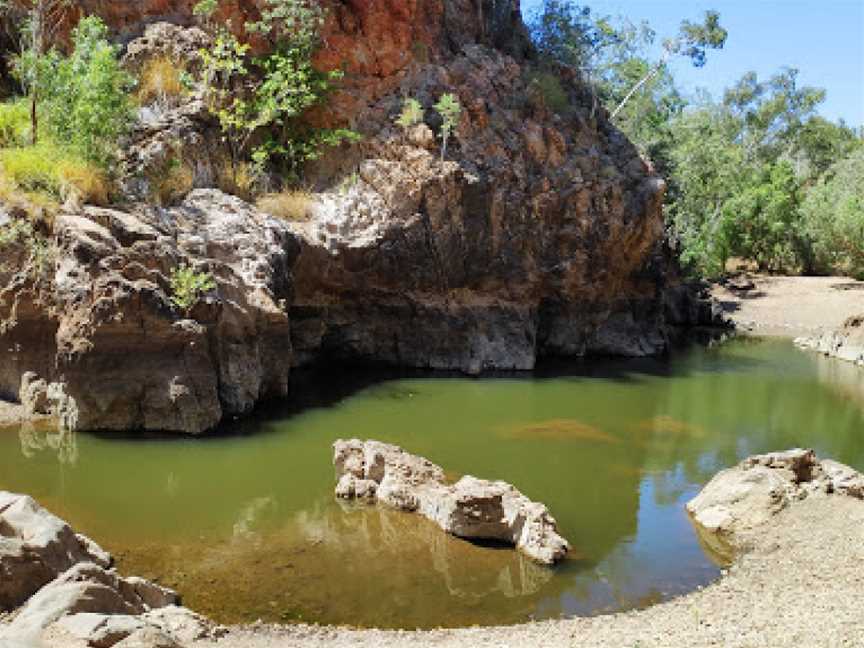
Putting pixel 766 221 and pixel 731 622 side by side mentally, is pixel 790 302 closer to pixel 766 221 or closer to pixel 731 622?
pixel 766 221

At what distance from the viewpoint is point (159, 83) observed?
75.2 feet

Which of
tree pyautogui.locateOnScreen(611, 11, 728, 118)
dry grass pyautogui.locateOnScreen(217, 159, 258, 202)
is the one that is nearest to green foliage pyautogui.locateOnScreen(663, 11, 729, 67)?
tree pyautogui.locateOnScreen(611, 11, 728, 118)

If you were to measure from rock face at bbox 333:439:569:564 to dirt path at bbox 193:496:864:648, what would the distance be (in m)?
2.07

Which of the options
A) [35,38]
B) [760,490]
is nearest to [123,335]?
[35,38]

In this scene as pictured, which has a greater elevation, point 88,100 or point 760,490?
point 88,100

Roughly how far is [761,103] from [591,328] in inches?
1606

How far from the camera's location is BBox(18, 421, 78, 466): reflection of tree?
15578mm

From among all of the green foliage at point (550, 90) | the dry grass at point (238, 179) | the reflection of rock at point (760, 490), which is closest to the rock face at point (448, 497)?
the reflection of rock at point (760, 490)

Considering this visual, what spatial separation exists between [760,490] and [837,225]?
44.0 m

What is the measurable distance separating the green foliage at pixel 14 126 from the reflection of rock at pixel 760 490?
1612cm

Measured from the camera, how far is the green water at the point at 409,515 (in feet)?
35.8

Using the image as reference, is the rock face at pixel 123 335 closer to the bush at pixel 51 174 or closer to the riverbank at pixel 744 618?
the bush at pixel 51 174

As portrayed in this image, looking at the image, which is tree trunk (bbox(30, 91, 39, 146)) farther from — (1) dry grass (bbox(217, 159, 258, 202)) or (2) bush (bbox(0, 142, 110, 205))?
(1) dry grass (bbox(217, 159, 258, 202))

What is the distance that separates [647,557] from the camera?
1257 cm
